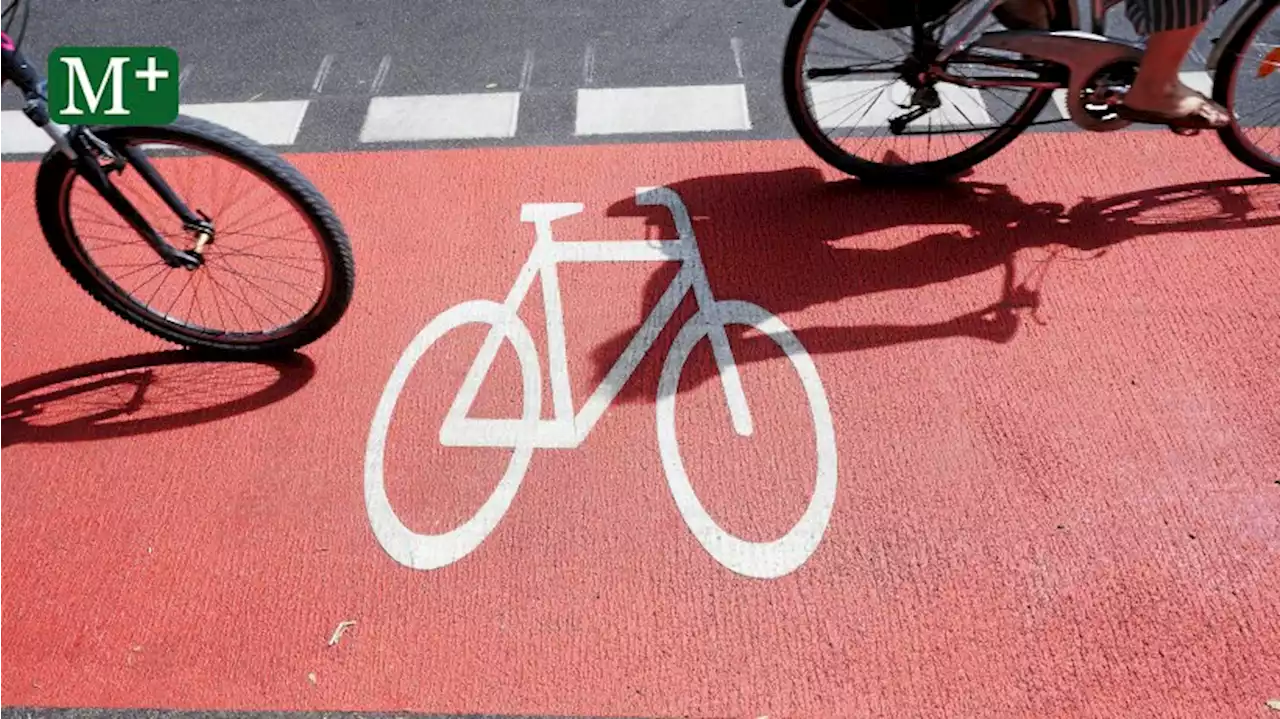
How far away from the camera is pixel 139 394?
134 inches

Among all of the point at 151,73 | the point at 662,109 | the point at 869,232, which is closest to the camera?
the point at 151,73

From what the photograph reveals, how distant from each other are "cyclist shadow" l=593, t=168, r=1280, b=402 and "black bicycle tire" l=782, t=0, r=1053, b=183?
3.0 inches

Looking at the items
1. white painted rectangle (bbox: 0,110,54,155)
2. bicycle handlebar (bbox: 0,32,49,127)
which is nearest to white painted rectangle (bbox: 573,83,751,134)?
bicycle handlebar (bbox: 0,32,49,127)

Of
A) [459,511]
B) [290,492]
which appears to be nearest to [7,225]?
[290,492]

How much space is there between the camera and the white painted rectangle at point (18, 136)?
15.0 ft

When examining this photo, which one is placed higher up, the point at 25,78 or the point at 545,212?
the point at 25,78

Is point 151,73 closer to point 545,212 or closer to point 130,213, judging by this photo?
point 130,213

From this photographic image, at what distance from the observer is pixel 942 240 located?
12.3ft

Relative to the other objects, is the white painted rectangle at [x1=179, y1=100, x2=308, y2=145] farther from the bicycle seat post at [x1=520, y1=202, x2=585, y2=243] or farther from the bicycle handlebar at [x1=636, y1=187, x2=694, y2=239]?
the bicycle handlebar at [x1=636, y1=187, x2=694, y2=239]

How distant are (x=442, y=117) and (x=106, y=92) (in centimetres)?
176

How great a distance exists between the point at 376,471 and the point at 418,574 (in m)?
0.43

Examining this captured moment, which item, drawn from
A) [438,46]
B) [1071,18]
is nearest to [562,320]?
[1071,18]

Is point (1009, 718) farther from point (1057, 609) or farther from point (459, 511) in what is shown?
point (459, 511)

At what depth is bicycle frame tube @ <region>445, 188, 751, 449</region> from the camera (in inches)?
126
